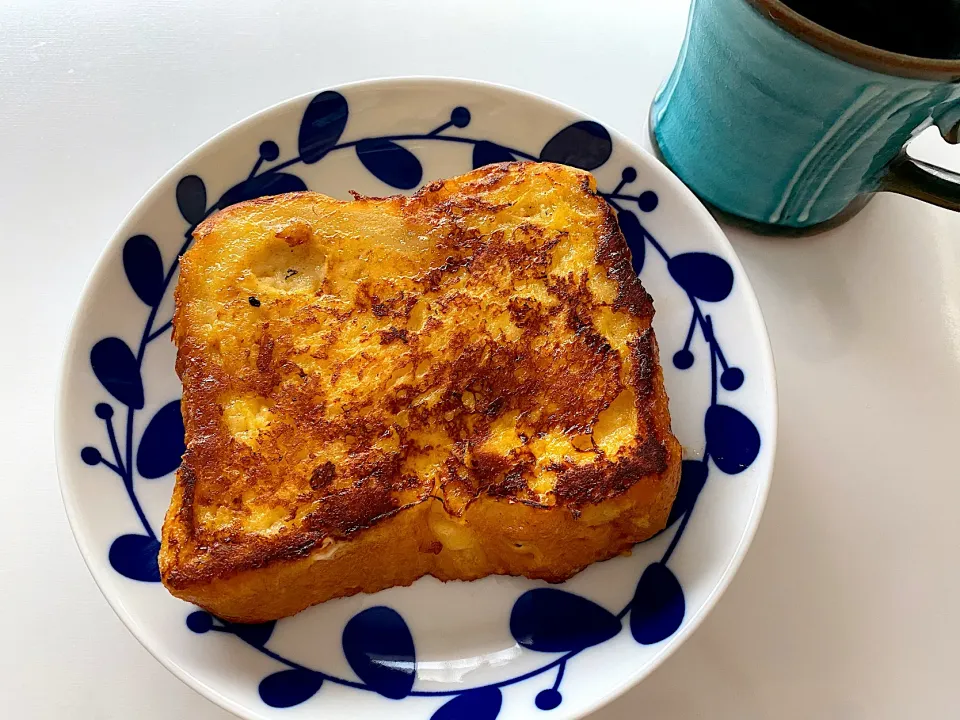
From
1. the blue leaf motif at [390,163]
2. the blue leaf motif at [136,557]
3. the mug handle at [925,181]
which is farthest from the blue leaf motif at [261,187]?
the mug handle at [925,181]

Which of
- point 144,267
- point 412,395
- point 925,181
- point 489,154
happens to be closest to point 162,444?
point 144,267

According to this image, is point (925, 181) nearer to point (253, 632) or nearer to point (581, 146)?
point (581, 146)

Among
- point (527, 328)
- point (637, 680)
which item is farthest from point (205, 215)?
point (637, 680)

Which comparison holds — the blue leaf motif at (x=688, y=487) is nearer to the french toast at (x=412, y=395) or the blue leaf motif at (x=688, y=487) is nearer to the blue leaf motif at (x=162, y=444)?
the french toast at (x=412, y=395)

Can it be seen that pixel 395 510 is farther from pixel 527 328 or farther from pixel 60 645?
pixel 60 645

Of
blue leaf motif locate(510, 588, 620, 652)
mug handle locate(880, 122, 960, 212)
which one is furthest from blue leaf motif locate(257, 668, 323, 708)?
mug handle locate(880, 122, 960, 212)

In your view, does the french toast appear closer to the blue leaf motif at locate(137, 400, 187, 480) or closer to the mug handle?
the blue leaf motif at locate(137, 400, 187, 480)
